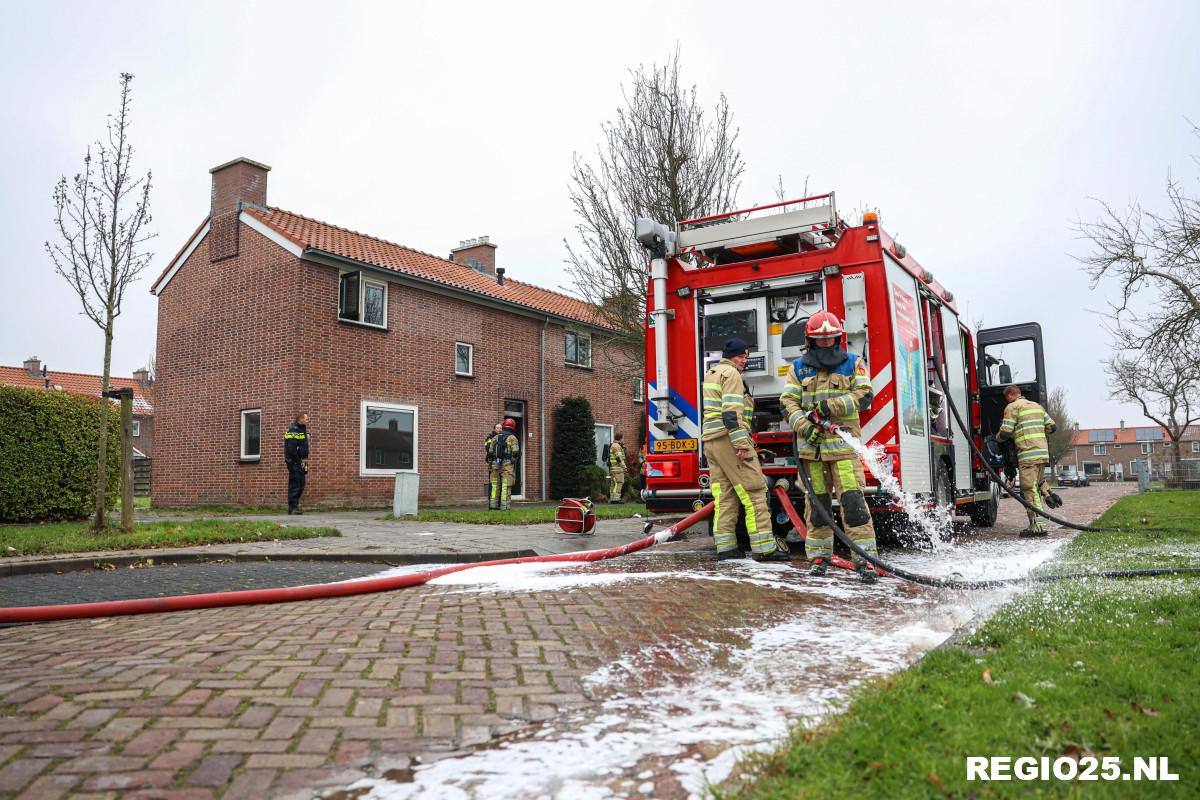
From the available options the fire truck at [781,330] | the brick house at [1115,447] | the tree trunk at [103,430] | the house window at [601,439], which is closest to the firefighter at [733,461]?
the fire truck at [781,330]

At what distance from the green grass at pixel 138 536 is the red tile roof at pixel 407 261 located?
8430mm

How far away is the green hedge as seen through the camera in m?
11.1

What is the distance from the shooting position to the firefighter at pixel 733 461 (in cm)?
704

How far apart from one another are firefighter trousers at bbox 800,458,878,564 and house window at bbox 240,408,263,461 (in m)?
13.4

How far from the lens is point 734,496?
741cm

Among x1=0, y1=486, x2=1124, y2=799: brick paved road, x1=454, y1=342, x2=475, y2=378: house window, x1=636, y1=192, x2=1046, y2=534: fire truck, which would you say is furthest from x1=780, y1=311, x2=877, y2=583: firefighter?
x1=454, y1=342, x2=475, y2=378: house window

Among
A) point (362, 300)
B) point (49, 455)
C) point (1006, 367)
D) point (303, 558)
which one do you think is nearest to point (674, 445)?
point (303, 558)

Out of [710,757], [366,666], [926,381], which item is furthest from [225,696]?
[926,381]

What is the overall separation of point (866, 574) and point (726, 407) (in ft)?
5.94

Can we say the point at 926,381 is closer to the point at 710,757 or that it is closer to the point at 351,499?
the point at 710,757

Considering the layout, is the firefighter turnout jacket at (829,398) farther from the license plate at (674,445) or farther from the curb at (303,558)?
the curb at (303,558)

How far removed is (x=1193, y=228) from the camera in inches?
492

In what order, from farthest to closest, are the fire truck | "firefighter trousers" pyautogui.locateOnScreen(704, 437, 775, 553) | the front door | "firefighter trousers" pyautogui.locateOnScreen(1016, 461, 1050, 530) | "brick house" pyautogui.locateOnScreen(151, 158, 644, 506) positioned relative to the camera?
the front door < "brick house" pyautogui.locateOnScreen(151, 158, 644, 506) < "firefighter trousers" pyautogui.locateOnScreen(1016, 461, 1050, 530) < the fire truck < "firefighter trousers" pyautogui.locateOnScreen(704, 437, 775, 553)

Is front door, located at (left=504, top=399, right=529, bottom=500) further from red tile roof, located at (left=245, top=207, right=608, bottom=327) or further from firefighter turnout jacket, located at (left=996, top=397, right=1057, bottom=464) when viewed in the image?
firefighter turnout jacket, located at (left=996, top=397, right=1057, bottom=464)
